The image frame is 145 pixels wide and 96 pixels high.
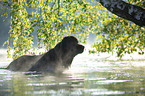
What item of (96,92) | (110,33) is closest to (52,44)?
(110,33)

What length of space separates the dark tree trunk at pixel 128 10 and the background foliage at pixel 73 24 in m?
2.54

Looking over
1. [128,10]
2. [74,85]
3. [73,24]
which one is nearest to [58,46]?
[73,24]

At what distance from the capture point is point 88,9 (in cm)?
1673

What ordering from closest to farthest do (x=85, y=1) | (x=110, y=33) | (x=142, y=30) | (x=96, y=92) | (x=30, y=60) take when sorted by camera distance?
(x=96, y=92)
(x=142, y=30)
(x=110, y=33)
(x=85, y=1)
(x=30, y=60)

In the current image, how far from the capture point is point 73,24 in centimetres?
1680

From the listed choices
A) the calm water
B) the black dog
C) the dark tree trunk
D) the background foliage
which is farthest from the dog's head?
the dark tree trunk

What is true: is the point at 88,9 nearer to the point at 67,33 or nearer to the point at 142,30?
the point at 67,33

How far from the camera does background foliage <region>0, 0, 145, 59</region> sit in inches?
581

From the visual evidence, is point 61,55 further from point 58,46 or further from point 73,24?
point 73,24

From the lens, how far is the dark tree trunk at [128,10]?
11281 mm

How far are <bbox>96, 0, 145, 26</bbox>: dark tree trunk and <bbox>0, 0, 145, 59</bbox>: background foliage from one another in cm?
254

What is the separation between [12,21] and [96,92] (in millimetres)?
9397

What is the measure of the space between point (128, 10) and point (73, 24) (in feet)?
18.9

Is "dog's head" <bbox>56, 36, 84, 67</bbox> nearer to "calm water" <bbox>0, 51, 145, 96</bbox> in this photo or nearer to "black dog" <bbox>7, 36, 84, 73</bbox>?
"black dog" <bbox>7, 36, 84, 73</bbox>
